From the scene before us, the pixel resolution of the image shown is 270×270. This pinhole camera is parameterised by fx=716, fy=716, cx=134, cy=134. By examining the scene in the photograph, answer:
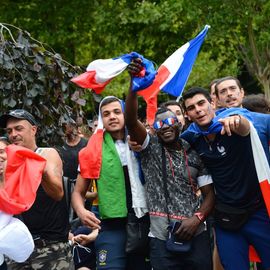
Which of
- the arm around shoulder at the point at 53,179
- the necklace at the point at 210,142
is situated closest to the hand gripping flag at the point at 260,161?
the necklace at the point at 210,142

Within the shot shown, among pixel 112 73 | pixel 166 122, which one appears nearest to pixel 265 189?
pixel 166 122

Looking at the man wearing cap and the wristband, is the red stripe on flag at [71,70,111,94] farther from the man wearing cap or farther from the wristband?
the wristband

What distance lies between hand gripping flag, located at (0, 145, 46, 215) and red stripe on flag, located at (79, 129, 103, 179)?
2.68 feet

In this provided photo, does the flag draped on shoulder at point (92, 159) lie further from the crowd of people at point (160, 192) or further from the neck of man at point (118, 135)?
the neck of man at point (118, 135)

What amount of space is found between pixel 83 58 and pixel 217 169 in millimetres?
15118

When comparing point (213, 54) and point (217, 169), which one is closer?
point (217, 169)

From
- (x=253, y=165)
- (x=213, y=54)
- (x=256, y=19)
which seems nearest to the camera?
(x=253, y=165)

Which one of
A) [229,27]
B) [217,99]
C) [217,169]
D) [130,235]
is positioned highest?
[229,27]

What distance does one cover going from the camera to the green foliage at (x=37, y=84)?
21.1 ft

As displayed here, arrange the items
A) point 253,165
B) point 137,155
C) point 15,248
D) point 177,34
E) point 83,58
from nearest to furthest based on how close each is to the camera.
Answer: point 15,248, point 253,165, point 137,155, point 177,34, point 83,58

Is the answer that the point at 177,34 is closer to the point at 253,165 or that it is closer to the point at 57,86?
the point at 57,86

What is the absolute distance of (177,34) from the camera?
16.6m

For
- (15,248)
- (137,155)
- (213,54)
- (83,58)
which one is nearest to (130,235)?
(137,155)

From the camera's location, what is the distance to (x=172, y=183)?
575cm
